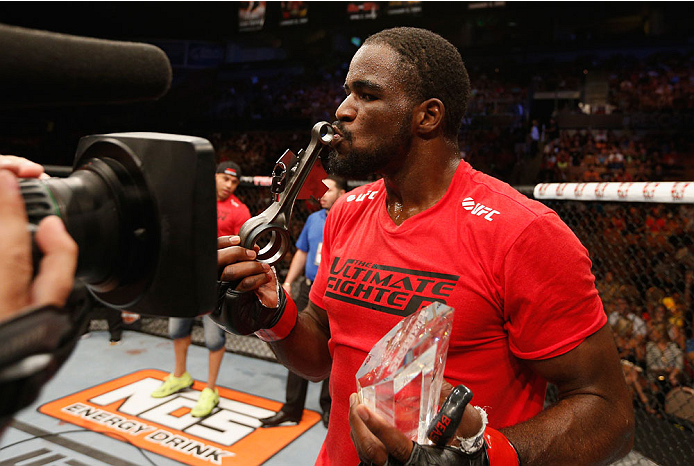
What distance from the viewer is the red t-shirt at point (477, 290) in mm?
1039

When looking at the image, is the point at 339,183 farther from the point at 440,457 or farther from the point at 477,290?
the point at 440,457

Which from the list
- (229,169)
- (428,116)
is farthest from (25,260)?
(229,169)

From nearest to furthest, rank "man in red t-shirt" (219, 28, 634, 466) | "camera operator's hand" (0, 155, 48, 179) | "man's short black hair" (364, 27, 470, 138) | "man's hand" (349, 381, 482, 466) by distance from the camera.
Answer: "camera operator's hand" (0, 155, 48, 179), "man's hand" (349, 381, 482, 466), "man in red t-shirt" (219, 28, 634, 466), "man's short black hair" (364, 27, 470, 138)

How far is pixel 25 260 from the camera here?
0.46 metres

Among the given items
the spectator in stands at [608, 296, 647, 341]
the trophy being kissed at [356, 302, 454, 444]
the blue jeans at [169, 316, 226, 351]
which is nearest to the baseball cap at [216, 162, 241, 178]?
the blue jeans at [169, 316, 226, 351]

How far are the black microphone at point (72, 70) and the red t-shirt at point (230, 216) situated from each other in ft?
11.9

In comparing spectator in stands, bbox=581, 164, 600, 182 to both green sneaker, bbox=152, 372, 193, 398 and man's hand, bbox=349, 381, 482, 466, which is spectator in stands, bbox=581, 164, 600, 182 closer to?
green sneaker, bbox=152, 372, 193, 398

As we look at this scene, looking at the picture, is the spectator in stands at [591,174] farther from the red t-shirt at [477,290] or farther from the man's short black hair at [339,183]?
the red t-shirt at [477,290]

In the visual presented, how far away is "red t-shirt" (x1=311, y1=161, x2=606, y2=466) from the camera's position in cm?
104

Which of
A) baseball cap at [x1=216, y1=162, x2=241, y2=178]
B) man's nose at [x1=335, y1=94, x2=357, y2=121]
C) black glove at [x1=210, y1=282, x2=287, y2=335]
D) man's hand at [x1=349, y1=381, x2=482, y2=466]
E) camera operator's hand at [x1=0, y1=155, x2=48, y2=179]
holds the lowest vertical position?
baseball cap at [x1=216, y1=162, x2=241, y2=178]

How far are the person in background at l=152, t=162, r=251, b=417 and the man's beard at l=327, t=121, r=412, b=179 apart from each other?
2.68m

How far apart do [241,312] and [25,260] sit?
0.78 meters

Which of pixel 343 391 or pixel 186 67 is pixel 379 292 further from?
pixel 186 67

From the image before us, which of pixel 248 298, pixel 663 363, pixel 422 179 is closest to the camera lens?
pixel 248 298
